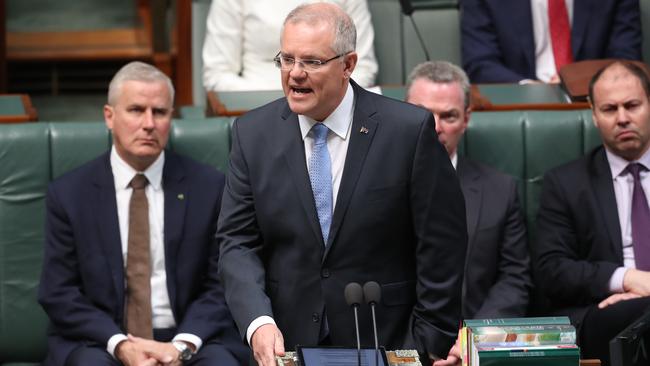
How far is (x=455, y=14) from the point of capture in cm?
456

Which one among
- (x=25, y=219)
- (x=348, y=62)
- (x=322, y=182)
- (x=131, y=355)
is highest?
(x=348, y=62)

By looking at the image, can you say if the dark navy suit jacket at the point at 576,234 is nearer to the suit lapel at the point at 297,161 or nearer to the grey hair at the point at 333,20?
the suit lapel at the point at 297,161

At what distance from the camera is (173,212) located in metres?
3.24

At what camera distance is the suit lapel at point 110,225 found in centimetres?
316

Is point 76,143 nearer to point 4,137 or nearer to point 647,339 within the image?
point 4,137

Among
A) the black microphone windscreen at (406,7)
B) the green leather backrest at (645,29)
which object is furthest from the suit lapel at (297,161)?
the green leather backrest at (645,29)

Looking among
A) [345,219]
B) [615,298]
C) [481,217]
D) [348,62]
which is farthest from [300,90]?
[615,298]

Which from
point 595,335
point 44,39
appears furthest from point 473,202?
point 44,39

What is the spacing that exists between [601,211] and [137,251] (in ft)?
3.97

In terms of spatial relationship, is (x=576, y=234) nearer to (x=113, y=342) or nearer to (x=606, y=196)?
(x=606, y=196)

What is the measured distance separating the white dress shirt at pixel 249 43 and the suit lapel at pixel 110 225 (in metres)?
0.97

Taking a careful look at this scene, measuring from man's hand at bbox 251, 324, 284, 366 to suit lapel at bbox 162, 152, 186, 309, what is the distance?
0.86 m

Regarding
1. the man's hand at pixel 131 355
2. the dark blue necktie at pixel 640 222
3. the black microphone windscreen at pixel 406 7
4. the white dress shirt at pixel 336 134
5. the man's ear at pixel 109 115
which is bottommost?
the man's hand at pixel 131 355

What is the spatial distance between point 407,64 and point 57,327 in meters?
1.78
